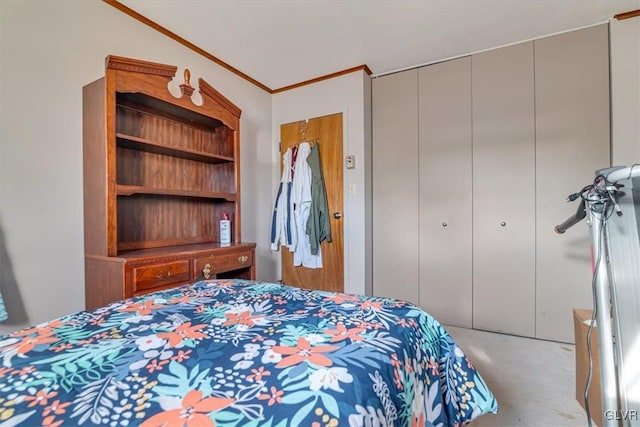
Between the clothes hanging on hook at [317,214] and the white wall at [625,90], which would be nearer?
the white wall at [625,90]

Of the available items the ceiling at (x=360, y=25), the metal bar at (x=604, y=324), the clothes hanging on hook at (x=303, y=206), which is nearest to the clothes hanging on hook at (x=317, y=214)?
the clothes hanging on hook at (x=303, y=206)

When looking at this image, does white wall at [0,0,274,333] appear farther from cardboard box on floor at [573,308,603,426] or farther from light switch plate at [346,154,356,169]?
cardboard box on floor at [573,308,603,426]

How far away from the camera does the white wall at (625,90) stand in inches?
76.2

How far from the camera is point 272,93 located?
3.18 meters

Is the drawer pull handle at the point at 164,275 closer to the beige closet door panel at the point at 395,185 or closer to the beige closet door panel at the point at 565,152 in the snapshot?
the beige closet door panel at the point at 395,185

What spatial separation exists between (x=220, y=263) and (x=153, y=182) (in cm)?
77

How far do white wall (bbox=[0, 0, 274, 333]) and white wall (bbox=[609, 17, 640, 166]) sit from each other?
3384 millimetres

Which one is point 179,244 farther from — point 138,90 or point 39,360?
point 39,360

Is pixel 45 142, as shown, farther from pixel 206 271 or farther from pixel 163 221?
pixel 206 271

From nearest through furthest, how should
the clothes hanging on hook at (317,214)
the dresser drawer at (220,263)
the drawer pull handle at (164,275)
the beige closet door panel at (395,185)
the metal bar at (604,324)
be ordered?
the metal bar at (604,324)
the drawer pull handle at (164,275)
the dresser drawer at (220,263)
the beige closet door panel at (395,185)
the clothes hanging on hook at (317,214)

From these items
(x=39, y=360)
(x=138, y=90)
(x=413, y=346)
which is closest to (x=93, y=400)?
(x=39, y=360)

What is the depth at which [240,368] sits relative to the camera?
58 cm

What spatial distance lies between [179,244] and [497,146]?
2.70m

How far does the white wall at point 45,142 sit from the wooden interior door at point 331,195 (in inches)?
65.1
